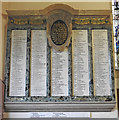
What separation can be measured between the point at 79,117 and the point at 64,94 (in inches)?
17.9

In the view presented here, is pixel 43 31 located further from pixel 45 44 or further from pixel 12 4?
pixel 12 4

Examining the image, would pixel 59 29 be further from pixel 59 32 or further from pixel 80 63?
pixel 80 63

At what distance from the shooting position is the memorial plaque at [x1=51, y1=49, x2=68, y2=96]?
377 cm

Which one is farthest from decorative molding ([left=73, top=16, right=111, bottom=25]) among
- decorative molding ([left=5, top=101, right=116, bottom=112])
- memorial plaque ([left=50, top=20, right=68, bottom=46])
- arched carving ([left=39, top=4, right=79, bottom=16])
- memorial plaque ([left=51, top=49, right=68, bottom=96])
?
decorative molding ([left=5, top=101, right=116, bottom=112])

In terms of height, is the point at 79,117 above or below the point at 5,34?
below

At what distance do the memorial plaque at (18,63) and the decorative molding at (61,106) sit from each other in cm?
21

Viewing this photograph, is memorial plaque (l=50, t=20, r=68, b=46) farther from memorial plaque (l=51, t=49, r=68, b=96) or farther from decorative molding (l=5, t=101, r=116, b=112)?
decorative molding (l=5, t=101, r=116, b=112)

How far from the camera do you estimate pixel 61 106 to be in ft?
12.2

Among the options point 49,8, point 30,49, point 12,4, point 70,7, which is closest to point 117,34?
point 70,7

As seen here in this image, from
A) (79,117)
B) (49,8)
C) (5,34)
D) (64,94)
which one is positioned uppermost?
(49,8)

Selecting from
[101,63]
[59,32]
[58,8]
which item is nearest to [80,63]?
[101,63]

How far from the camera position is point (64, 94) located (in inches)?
148

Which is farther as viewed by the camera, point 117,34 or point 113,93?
point 117,34

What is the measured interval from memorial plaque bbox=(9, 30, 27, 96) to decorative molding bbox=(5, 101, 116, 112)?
21 cm
